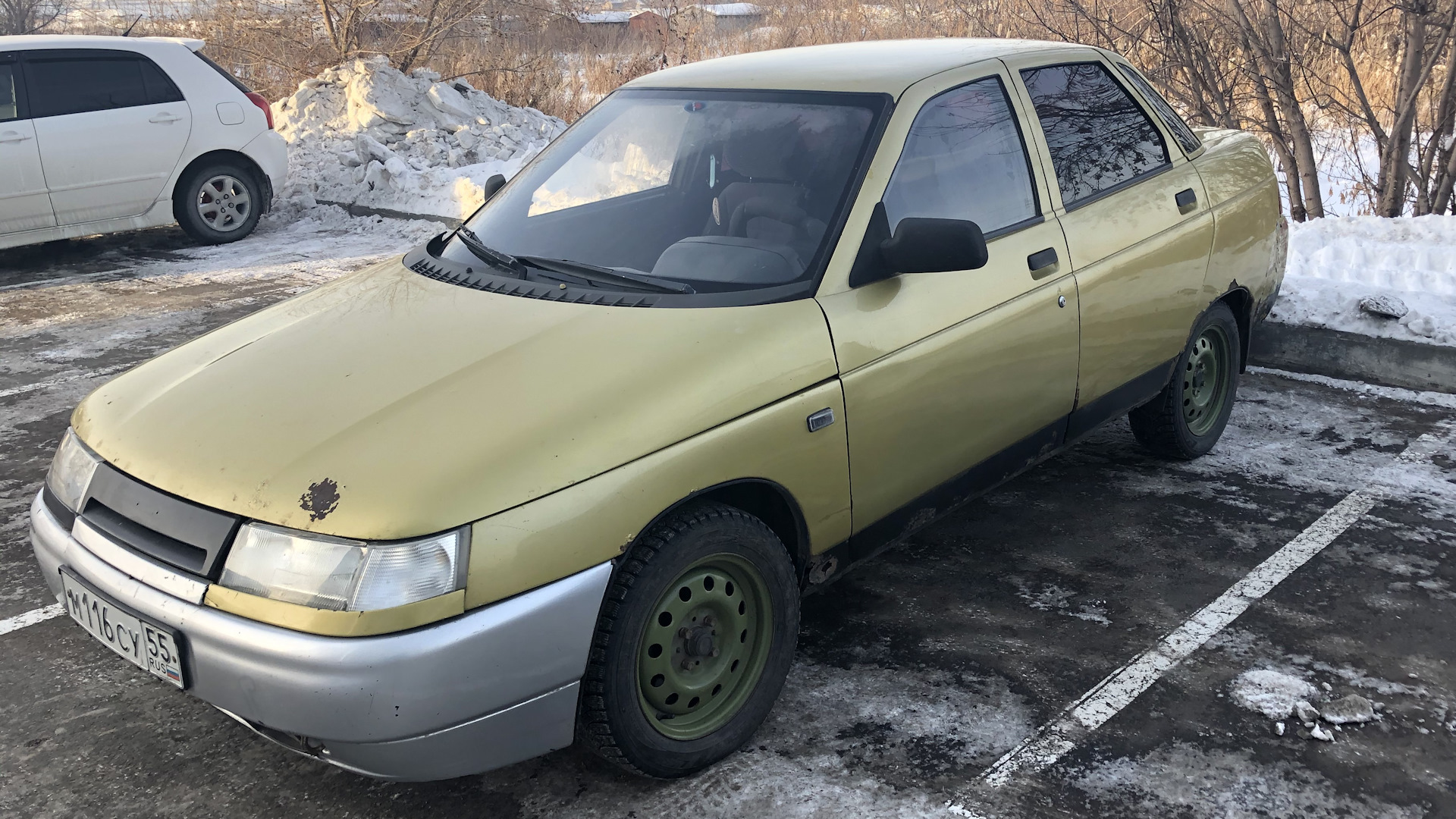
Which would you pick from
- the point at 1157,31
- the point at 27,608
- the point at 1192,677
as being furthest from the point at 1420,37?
the point at 27,608

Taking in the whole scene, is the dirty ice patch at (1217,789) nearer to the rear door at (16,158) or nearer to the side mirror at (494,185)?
the side mirror at (494,185)

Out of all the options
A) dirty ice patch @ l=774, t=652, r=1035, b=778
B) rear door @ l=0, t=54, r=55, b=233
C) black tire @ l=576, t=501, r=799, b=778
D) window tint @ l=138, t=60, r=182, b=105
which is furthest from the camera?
window tint @ l=138, t=60, r=182, b=105

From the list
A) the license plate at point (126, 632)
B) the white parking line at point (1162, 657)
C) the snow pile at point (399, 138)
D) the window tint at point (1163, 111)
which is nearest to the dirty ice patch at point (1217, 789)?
the white parking line at point (1162, 657)

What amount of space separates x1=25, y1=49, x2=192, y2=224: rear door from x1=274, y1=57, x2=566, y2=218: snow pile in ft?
6.24

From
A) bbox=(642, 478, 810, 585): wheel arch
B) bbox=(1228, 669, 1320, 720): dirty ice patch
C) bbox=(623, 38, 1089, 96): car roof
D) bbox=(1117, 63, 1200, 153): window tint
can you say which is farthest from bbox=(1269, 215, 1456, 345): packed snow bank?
bbox=(642, 478, 810, 585): wheel arch

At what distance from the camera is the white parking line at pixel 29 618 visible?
12.3 ft

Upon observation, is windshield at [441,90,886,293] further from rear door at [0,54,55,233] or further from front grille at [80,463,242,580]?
rear door at [0,54,55,233]

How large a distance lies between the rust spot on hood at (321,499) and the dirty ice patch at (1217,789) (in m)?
1.90

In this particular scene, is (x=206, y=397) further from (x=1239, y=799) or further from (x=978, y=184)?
(x=1239, y=799)

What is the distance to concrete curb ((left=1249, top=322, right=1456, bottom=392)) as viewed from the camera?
18.9 ft

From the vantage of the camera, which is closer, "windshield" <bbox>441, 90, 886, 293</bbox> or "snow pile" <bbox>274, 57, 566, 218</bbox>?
"windshield" <bbox>441, 90, 886, 293</bbox>

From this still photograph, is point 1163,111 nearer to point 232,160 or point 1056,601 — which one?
point 1056,601

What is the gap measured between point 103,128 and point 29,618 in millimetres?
6832

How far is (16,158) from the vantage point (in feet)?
29.1
